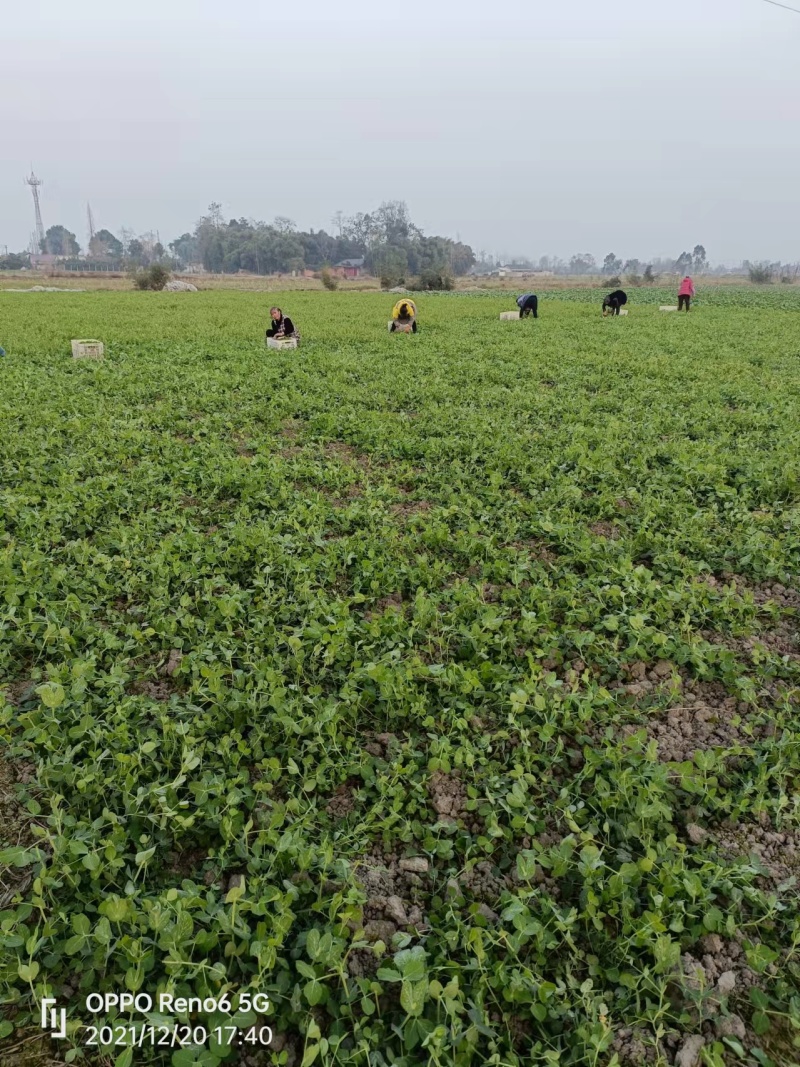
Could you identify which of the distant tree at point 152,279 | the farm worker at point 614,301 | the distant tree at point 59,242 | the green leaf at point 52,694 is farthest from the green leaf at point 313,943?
the distant tree at point 59,242

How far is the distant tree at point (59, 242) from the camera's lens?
14112cm

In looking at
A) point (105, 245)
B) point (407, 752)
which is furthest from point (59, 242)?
point (407, 752)

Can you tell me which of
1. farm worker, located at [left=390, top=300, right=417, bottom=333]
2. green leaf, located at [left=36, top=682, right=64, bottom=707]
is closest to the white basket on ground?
farm worker, located at [left=390, top=300, right=417, bottom=333]

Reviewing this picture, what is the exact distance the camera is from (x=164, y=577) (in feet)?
14.4

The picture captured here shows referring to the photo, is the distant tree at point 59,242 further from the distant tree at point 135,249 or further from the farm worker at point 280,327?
the farm worker at point 280,327

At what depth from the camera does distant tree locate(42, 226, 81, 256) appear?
463 ft

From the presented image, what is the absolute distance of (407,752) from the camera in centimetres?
299

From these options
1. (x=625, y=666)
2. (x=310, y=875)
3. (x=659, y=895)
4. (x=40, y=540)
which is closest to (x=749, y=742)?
(x=625, y=666)

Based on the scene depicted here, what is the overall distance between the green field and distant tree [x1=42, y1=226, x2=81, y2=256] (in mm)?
164387

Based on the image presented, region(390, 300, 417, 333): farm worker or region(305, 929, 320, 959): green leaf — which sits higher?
region(390, 300, 417, 333): farm worker

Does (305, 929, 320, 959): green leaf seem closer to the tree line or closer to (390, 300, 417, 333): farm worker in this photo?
(390, 300, 417, 333): farm worker

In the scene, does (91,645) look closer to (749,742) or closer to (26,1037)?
(26,1037)

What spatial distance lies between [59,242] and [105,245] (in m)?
32.3

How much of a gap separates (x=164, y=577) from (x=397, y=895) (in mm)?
2806
